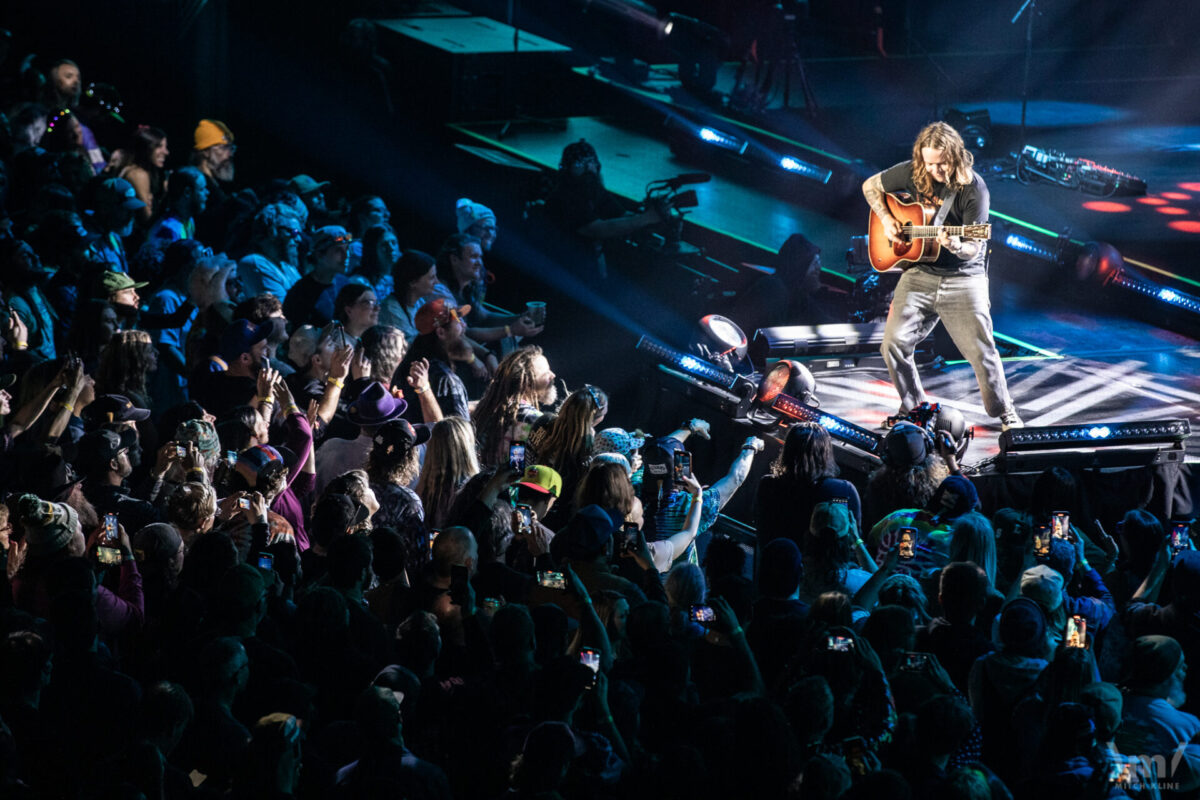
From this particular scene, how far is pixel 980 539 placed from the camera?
5.39 m

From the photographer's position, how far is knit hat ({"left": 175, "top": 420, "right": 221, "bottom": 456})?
584cm

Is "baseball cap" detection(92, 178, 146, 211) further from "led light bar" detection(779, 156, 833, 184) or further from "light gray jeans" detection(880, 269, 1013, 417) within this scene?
"led light bar" detection(779, 156, 833, 184)

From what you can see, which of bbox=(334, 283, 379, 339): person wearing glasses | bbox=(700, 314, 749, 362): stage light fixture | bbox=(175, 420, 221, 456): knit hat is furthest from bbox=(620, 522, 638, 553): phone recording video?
bbox=(700, 314, 749, 362): stage light fixture

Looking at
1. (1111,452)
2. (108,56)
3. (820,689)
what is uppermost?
(820,689)

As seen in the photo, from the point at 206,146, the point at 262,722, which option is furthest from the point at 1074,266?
the point at 262,722

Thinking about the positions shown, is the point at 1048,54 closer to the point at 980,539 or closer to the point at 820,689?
the point at 980,539

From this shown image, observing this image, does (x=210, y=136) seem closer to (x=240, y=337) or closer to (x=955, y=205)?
(x=240, y=337)

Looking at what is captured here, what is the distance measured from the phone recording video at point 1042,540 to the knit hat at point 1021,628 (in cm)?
105

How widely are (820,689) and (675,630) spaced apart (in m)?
0.67

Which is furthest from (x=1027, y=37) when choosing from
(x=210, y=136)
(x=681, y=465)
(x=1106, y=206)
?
(x=681, y=465)

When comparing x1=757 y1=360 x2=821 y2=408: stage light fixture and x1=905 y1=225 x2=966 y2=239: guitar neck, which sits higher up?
x1=905 y1=225 x2=966 y2=239: guitar neck

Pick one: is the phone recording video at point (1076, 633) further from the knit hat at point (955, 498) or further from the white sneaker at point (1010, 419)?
the white sneaker at point (1010, 419)

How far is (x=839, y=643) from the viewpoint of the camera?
4195 mm

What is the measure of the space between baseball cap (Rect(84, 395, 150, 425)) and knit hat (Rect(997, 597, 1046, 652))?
13.0 feet
